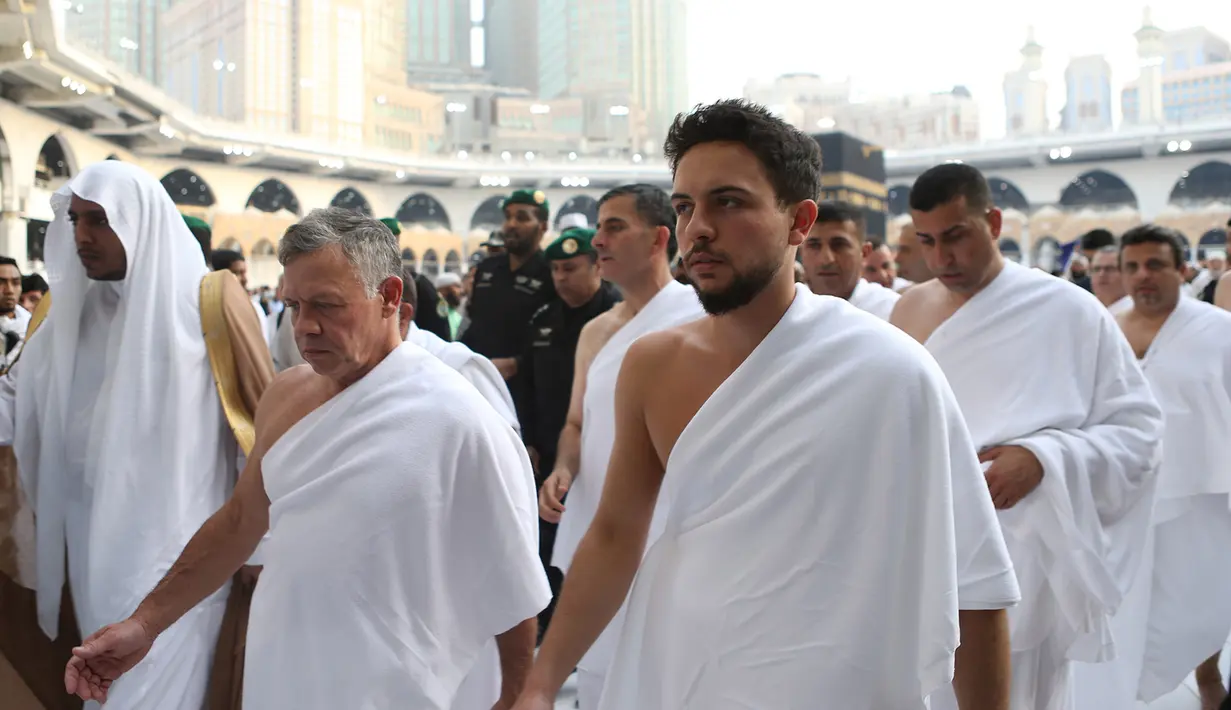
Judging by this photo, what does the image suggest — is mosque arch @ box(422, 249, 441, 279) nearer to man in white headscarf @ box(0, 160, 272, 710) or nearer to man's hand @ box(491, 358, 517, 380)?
man's hand @ box(491, 358, 517, 380)

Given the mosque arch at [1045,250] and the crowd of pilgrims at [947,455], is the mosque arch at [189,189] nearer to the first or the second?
the mosque arch at [1045,250]

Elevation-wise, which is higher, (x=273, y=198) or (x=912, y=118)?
(x=912, y=118)

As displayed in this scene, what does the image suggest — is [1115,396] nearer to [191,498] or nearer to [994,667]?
[994,667]

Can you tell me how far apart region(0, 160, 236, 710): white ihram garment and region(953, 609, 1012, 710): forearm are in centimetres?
202

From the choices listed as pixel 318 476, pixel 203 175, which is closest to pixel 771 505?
pixel 318 476

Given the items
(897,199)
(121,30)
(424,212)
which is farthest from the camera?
(424,212)

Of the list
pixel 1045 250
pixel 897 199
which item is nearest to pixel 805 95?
pixel 897 199

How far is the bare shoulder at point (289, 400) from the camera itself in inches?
80.7

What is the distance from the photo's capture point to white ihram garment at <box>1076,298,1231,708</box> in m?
3.76

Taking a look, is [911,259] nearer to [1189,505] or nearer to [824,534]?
[1189,505]

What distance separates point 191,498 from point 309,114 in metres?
36.9

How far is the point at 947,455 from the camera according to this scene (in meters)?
1.48

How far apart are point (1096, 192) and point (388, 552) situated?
1685 inches

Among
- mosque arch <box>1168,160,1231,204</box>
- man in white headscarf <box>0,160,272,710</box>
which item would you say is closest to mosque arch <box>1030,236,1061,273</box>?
mosque arch <box>1168,160,1231,204</box>
